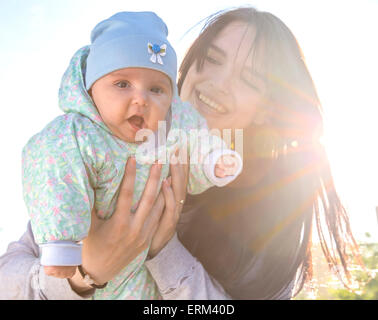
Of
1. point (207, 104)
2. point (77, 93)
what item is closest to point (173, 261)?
point (77, 93)

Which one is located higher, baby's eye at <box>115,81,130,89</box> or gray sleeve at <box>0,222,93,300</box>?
baby's eye at <box>115,81,130,89</box>

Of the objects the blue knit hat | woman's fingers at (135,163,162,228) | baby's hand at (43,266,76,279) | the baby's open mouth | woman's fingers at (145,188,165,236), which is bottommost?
baby's hand at (43,266,76,279)

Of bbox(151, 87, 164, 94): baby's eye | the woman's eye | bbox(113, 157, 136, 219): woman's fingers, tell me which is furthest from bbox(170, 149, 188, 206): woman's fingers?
the woman's eye

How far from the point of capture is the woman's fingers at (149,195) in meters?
2.18

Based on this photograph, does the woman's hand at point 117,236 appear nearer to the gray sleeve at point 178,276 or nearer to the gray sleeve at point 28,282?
the gray sleeve at point 28,282

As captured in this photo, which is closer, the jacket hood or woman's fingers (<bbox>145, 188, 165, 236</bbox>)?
the jacket hood

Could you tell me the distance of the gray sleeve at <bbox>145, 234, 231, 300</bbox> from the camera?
232 centimetres

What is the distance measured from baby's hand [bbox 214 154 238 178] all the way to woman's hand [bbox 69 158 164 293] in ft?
1.20

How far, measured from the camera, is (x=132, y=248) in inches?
89.2

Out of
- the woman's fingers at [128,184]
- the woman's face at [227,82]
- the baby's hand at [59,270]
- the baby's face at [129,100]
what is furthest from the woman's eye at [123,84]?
the woman's face at [227,82]

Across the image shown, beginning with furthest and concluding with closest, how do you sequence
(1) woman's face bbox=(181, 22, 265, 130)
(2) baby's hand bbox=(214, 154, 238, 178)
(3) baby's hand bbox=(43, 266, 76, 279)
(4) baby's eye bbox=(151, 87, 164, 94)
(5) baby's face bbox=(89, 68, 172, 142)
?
(1) woman's face bbox=(181, 22, 265, 130)
(2) baby's hand bbox=(214, 154, 238, 178)
(4) baby's eye bbox=(151, 87, 164, 94)
(5) baby's face bbox=(89, 68, 172, 142)
(3) baby's hand bbox=(43, 266, 76, 279)

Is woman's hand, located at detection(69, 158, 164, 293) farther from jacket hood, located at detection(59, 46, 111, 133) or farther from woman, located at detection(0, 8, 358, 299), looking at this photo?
woman, located at detection(0, 8, 358, 299)

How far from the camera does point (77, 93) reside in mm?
2080
